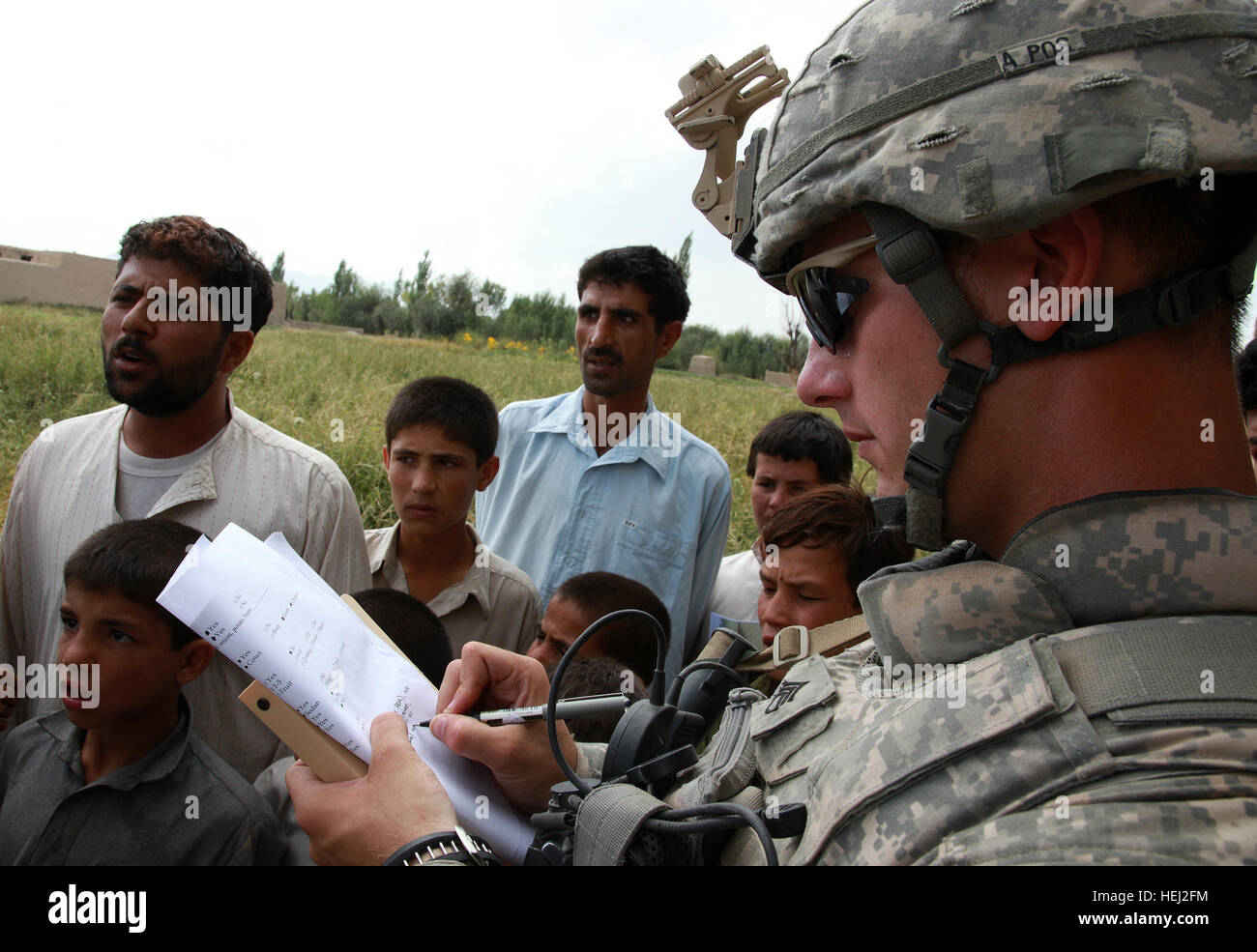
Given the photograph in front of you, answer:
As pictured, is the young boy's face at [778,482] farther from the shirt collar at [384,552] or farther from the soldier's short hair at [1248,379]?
the soldier's short hair at [1248,379]

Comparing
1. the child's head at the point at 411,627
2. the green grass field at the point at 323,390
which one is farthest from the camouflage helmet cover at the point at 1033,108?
the green grass field at the point at 323,390

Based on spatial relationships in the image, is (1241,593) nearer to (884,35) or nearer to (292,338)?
(884,35)

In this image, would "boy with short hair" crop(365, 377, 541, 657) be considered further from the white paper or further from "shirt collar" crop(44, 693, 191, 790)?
the white paper

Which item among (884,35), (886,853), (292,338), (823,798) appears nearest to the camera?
(886,853)

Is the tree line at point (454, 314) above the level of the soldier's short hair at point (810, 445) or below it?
above

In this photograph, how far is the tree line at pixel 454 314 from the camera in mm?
28141

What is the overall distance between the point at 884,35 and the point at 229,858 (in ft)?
8.27

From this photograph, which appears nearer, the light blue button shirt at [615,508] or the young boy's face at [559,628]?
the young boy's face at [559,628]

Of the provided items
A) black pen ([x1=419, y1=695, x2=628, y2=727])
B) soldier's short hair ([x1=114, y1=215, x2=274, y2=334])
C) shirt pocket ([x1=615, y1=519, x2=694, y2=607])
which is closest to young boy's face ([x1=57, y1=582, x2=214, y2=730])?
soldier's short hair ([x1=114, y1=215, x2=274, y2=334])

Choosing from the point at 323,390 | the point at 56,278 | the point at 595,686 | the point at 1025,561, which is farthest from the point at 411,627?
the point at 56,278

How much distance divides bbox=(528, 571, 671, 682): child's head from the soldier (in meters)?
1.81

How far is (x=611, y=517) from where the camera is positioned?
13.5 ft

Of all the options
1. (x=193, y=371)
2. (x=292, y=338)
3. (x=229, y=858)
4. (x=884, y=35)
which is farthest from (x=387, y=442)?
(x=292, y=338)

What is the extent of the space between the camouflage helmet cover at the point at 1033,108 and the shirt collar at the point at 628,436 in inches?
108
